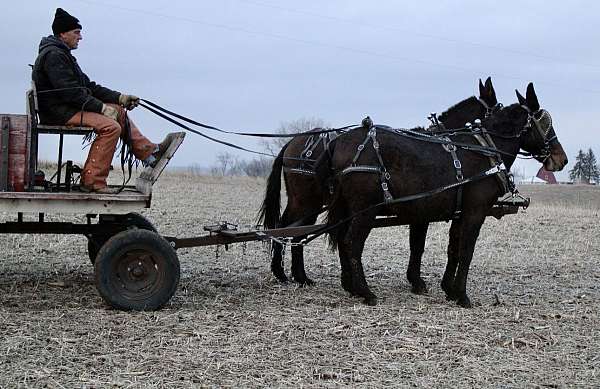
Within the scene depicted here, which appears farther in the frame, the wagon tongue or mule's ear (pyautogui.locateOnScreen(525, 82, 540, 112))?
mule's ear (pyautogui.locateOnScreen(525, 82, 540, 112))

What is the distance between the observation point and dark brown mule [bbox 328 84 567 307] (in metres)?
8.52

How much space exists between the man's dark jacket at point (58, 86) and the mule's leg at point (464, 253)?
4.24 metres

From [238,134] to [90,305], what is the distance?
2.43 meters

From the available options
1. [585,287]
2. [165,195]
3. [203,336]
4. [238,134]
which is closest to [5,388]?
[203,336]

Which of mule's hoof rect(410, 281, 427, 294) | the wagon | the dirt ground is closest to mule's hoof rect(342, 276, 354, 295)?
the dirt ground

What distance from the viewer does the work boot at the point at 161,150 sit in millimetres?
7965

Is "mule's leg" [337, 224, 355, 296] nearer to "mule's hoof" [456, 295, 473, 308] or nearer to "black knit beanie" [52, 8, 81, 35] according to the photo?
"mule's hoof" [456, 295, 473, 308]

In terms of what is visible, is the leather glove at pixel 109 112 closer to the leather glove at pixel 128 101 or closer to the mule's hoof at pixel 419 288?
the leather glove at pixel 128 101

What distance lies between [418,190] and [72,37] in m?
4.08

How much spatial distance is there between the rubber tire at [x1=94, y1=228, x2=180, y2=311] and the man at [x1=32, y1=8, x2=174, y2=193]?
612 mm

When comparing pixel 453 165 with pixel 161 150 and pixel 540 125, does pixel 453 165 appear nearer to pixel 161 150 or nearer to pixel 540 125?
pixel 540 125

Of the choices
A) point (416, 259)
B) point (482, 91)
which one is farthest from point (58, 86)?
point (482, 91)

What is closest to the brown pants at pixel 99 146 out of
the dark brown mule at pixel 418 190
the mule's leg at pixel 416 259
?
the dark brown mule at pixel 418 190

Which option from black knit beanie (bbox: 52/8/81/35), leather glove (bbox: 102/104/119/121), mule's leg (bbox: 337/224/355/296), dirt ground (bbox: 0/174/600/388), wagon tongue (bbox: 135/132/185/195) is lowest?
dirt ground (bbox: 0/174/600/388)
